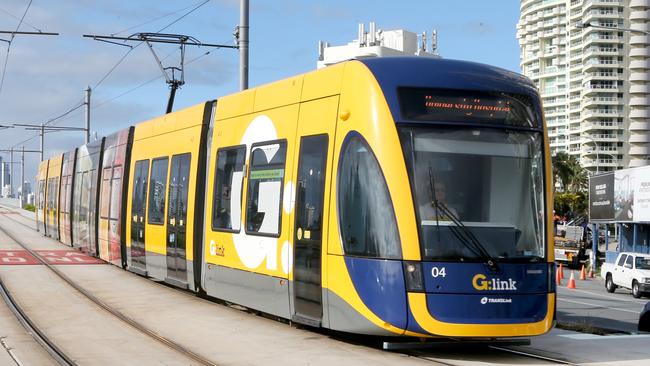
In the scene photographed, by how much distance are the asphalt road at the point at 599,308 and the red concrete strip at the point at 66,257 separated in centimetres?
1285

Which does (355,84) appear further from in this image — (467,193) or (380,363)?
(380,363)

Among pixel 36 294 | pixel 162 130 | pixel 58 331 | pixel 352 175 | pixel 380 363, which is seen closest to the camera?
pixel 380 363

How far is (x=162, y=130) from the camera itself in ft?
59.6

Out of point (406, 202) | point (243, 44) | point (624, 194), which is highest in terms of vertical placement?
point (243, 44)

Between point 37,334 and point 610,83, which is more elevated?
point 610,83

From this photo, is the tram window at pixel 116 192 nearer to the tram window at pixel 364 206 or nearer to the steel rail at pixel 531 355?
the tram window at pixel 364 206

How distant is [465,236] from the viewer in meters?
9.66

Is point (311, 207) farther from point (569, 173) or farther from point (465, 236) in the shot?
point (569, 173)

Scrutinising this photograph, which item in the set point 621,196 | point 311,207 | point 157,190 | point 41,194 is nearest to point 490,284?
point 311,207

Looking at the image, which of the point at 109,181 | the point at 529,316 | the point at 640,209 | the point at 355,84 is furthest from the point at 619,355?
the point at 640,209

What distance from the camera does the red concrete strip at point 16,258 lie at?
2473 cm

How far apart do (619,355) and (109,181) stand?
1532 cm

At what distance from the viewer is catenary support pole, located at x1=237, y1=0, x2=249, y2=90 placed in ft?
65.1

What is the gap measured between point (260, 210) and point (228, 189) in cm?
143
